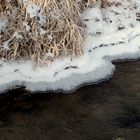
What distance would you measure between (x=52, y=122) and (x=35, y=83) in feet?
2.14

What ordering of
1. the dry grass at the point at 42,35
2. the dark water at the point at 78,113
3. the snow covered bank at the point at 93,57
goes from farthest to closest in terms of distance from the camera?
the dry grass at the point at 42,35
the snow covered bank at the point at 93,57
the dark water at the point at 78,113

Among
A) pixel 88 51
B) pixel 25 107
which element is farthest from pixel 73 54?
pixel 25 107

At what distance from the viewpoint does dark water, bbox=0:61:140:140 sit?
4.17 metres

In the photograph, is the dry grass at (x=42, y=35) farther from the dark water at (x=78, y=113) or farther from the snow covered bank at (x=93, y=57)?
the dark water at (x=78, y=113)

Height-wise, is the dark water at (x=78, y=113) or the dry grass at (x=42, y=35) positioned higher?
the dry grass at (x=42, y=35)

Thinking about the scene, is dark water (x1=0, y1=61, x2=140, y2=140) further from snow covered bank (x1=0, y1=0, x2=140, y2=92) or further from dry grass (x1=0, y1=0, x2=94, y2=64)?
dry grass (x1=0, y1=0, x2=94, y2=64)

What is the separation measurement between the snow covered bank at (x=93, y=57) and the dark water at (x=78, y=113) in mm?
141

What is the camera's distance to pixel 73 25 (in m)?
5.06

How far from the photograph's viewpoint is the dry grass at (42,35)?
500cm

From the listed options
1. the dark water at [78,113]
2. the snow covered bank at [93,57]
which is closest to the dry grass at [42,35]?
the snow covered bank at [93,57]

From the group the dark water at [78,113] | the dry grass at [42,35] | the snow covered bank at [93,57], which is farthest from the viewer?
the dry grass at [42,35]

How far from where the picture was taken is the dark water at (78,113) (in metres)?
4.17

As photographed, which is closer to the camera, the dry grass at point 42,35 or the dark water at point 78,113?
the dark water at point 78,113

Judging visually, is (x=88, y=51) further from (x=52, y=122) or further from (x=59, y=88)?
(x=52, y=122)
